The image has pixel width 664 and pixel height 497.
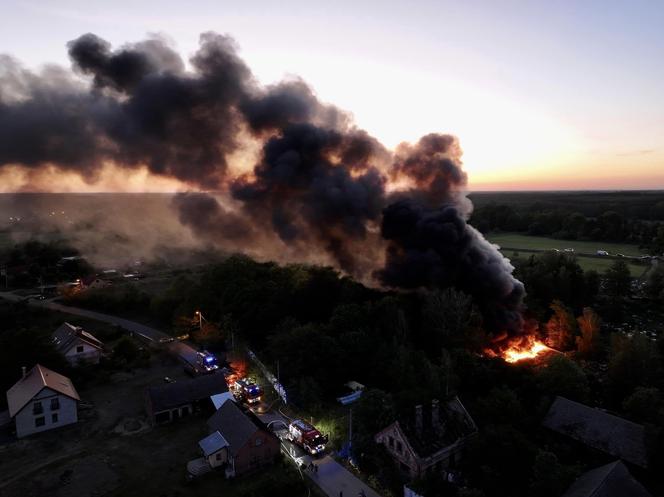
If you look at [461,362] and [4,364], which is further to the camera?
[4,364]

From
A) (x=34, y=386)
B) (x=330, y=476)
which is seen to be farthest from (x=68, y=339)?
(x=330, y=476)

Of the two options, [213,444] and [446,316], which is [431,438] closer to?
[213,444]

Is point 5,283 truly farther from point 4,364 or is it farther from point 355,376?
point 355,376

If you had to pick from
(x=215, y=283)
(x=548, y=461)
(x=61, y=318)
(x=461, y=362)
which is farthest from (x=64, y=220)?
(x=548, y=461)

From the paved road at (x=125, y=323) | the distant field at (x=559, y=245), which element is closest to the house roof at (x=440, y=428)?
the paved road at (x=125, y=323)

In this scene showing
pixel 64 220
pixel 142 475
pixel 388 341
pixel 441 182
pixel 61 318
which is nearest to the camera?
pixel 142 475

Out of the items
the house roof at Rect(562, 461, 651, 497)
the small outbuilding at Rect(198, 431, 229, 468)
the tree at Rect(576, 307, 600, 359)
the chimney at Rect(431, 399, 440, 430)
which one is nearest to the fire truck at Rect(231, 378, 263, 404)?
the small outbuilding at Rect(198, 431, 229, 468)

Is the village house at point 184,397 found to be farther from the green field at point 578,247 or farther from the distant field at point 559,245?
the distant field at point 559,245
